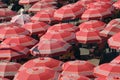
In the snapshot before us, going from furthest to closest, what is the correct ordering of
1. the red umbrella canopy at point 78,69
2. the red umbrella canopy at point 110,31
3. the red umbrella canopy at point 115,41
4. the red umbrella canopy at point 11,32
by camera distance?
1. the red umbrella canopy at point 11,32
2. the red umbrella canopy at point 110,31
3. the red umbrella canopy at point 115,41
4. the red umbrella canopy at point 78,69

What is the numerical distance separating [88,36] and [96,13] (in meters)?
4.13

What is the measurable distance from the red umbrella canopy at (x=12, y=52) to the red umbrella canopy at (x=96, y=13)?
6.02 m

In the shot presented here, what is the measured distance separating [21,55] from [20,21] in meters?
6.84

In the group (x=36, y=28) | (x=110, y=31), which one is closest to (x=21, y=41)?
(x=36, y=28)

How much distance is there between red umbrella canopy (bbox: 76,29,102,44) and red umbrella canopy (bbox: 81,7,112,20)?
138 inches

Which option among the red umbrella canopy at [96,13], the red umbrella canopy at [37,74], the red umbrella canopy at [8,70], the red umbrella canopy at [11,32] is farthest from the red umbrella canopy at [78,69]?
the red umbrella canopy at [96,13]

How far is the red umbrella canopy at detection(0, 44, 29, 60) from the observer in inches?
607

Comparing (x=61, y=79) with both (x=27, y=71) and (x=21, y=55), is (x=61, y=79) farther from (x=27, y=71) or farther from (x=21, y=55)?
(x=21, y=55)

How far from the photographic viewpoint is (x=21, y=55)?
15.8 meters

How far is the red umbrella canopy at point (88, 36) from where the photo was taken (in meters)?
16.6

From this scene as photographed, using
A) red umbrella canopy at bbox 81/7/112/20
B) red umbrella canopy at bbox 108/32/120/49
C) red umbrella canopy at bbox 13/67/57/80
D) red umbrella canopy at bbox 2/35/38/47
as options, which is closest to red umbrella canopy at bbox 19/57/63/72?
red umbrella canopy at bbox 13/67/57/80

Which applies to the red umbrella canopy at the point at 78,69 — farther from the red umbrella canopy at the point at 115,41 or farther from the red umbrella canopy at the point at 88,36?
the red umbrella canopy at the point at 88,36

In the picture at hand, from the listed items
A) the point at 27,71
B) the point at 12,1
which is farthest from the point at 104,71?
the point at 12,1

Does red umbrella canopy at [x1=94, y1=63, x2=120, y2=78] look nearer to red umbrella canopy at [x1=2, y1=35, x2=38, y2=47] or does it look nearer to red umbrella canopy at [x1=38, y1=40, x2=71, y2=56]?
red umbrella canopy at [x1=38, y1=40, x2=71, y2=56]
